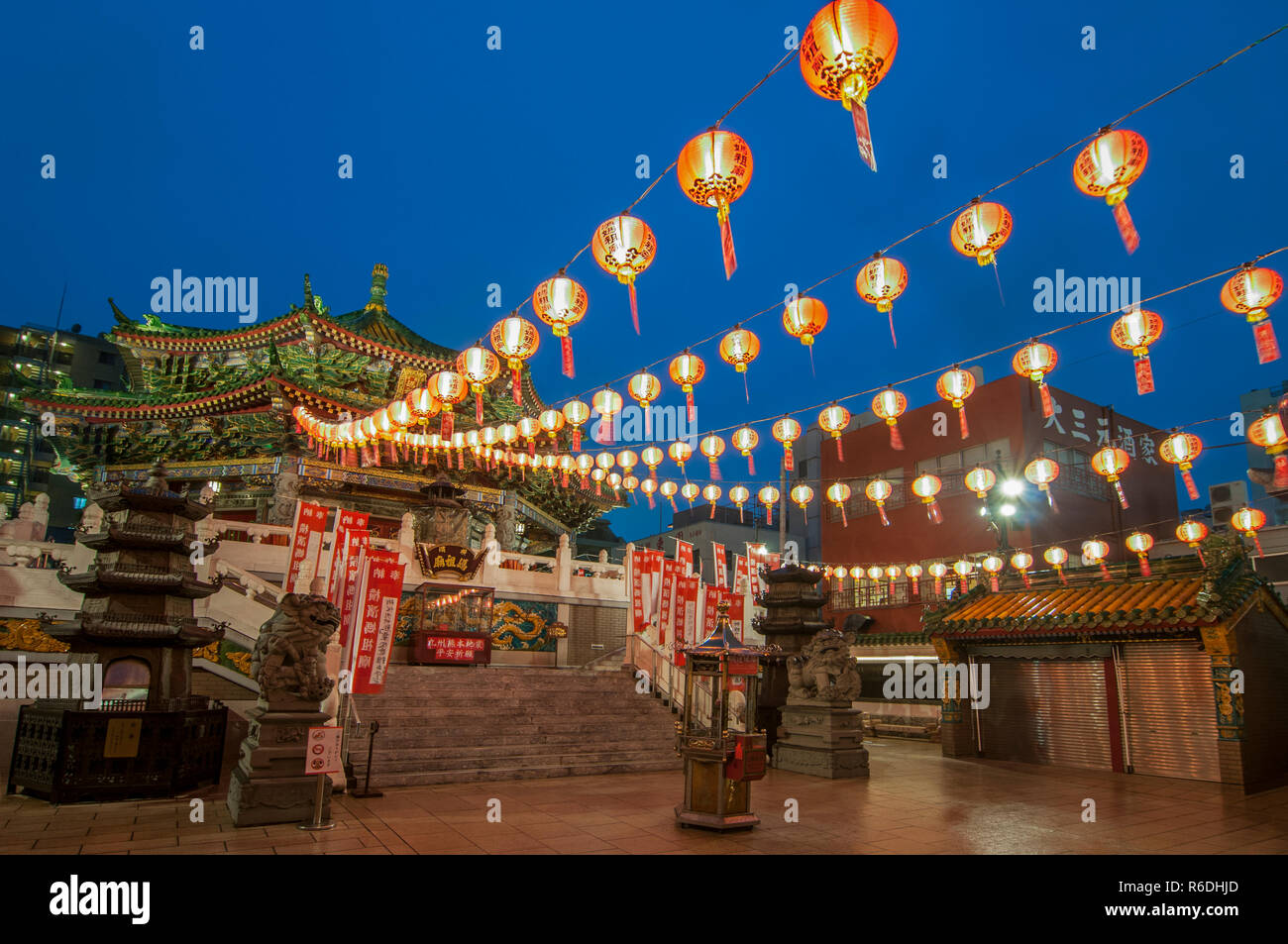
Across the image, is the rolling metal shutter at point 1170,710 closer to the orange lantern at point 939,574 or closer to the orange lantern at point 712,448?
the orange lantern at point 712,448

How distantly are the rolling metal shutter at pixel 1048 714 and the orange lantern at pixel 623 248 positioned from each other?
9458 millimetres

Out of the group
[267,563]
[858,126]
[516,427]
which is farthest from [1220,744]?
[267,563]

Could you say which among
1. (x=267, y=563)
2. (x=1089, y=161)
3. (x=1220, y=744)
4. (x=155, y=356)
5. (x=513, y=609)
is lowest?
(x=1220, y=744)

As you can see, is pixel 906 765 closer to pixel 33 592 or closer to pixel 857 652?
pixel 857 652

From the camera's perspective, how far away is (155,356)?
23875 mm

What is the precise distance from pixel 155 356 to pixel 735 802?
24.7 meters

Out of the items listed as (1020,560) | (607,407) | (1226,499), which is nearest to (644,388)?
(607,407)

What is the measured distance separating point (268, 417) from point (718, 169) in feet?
60.6

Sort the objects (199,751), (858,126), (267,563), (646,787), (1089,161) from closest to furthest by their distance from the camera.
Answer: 1. (858,126)
2. (1089,161)
3. (199,751)
4. (646,787)
5. (267,563)

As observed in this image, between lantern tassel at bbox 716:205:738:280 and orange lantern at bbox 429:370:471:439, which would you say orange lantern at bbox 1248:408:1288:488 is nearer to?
lantern tassel at bbox 716:205:738:280

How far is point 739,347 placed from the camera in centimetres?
1115

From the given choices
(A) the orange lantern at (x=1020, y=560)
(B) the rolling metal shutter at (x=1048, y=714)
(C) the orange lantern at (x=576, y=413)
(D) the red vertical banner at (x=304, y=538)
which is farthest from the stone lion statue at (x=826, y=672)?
(A) the orange lantern at (x=1020, y=560)

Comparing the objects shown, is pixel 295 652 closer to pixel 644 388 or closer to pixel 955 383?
pixel 644 388

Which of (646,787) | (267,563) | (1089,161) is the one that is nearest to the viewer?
(1089,161)
